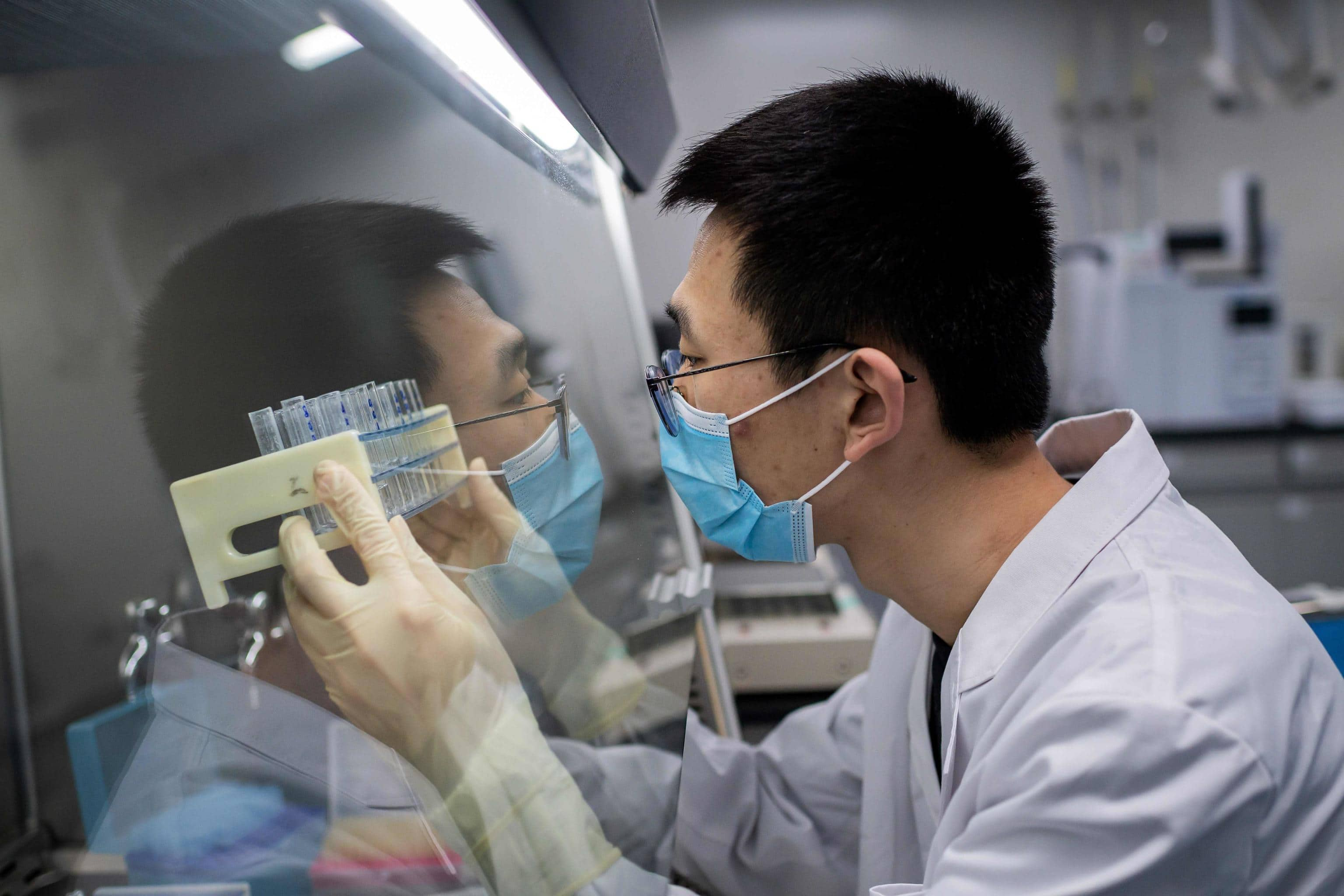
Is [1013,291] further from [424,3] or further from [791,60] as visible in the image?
[791,60]

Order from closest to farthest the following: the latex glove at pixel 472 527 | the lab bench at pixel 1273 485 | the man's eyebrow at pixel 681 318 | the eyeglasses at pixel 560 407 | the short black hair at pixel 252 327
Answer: the short black hair at pixel 252 327 < the latex glove at pixel 472 527 < the eyeglasses at pixel 560 407 < the man's eyebrow at pixel 681 318 < the lab bench at pixel 1273 485

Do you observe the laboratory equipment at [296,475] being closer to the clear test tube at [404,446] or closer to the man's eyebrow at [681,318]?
the clear test tube at [404,446]

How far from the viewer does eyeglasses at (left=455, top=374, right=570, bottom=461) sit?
79 cm

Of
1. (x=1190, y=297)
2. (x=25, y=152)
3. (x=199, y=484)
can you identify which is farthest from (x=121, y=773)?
(x=1190, y=297)

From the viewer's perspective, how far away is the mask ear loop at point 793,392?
88cm

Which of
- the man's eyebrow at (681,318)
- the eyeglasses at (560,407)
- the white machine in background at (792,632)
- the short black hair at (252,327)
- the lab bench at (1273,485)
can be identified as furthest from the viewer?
the lab bench at (1273,485)

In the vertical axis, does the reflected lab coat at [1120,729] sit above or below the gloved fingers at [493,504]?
below

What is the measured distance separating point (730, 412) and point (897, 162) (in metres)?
0.33

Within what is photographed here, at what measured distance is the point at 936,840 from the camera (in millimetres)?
810

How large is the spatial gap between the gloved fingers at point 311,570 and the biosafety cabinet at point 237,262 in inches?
2.0

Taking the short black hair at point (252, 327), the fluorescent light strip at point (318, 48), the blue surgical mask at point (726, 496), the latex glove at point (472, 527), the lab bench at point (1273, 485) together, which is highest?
the fluorescent light strip at point (318, 48)

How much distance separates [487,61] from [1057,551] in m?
0.76

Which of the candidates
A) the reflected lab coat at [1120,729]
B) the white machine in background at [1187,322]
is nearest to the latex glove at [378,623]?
the reflected lab coat at [1120,729]

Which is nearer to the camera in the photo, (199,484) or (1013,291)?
(199,484)
